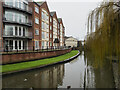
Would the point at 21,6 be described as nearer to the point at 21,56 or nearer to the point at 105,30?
the point at 21,56

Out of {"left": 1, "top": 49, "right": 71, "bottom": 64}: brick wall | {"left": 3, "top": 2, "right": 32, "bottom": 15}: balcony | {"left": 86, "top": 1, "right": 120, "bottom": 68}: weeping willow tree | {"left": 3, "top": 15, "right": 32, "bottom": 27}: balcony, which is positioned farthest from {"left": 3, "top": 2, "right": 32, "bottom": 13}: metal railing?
{"left": 86, "top": 1, "right": 120, "bottom": 68}: weeping willow tree

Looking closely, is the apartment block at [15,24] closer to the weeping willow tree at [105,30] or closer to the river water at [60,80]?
the river water at [60,80]

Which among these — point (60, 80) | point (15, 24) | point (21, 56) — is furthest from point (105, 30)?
point (15, 24)

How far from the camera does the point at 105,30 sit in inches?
185

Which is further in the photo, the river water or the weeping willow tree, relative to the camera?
the river water

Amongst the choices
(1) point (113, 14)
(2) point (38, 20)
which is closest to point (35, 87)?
(1) point (113, 14)

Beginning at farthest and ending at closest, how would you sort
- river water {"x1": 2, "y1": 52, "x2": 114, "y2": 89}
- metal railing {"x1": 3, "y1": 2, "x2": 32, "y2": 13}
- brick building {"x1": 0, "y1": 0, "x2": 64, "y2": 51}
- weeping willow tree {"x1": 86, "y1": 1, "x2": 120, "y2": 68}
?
metal railing {"x1": 3, "y1": 2, "x2": 32, "y2": 13} → brick building {"x1": 0, "y1": 0, "x2": 64, "y2": 51} → river water {"x1": 2, "y1": 52, "x2": 114, "y2": 89} → weeping willow tree {"x1": 86, "y1": 1, "x2": 120, "y2": 68}

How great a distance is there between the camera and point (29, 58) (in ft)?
45.9

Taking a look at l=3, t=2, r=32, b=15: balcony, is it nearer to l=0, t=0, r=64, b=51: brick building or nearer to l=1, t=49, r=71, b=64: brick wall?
l=0, t=0, r=64, b=51: brick building

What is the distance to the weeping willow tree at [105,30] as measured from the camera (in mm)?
4508

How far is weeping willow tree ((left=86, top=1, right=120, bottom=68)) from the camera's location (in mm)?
4508

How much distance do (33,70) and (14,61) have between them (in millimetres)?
3601

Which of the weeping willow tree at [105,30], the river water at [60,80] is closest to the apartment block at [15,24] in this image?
the river water at [60,80]

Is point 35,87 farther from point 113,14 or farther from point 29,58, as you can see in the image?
point 29,58
